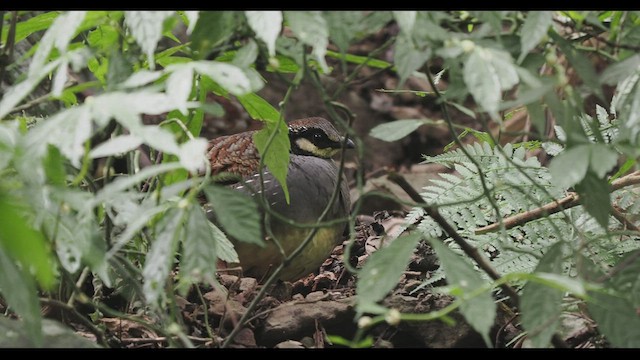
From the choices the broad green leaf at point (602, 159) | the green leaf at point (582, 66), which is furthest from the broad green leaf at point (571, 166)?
the green leaf at point (582, 66)

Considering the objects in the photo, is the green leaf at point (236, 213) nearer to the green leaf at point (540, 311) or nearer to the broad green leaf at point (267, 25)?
the broad green leaf at point (267, 25)

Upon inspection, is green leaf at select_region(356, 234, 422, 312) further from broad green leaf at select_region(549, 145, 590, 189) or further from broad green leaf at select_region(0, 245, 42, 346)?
broad green leaf at select_region(0, 245, 42, 346)

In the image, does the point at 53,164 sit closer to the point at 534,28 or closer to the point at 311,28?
the point at 311,28

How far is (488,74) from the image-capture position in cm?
148

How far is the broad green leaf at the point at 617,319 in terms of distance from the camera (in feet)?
5.38

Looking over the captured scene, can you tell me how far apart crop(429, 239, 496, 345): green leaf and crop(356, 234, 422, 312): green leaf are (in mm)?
68

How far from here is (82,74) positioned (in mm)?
4934

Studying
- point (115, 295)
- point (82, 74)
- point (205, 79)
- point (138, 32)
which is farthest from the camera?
point (82, 74)

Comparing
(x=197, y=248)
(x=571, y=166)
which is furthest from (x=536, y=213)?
(x=197, y=248)

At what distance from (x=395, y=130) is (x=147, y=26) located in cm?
52

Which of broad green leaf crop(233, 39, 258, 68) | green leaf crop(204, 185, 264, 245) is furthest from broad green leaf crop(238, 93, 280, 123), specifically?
green leaf crop(204, 185, 264, 245)

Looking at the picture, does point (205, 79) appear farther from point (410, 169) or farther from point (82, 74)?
point (410, 169)
